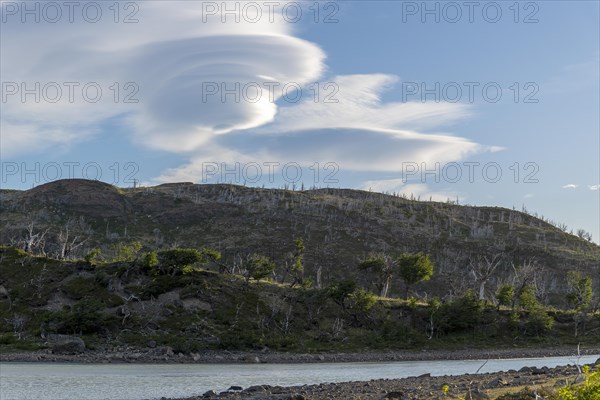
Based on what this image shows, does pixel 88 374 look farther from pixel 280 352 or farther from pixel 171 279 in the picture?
pixel 171 279

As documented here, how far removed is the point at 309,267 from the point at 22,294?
7887 cm

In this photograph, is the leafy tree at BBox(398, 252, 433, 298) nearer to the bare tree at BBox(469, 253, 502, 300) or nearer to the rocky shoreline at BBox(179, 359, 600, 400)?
the bare tree at BBox(469, 253, 502, 300)

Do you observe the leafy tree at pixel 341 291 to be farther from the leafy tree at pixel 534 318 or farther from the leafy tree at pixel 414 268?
the leafy tree at pixel 534 318

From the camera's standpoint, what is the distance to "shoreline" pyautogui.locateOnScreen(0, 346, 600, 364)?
226 feet

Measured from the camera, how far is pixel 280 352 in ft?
258

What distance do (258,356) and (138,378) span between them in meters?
27.0

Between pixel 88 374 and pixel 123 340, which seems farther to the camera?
pixel 123 340

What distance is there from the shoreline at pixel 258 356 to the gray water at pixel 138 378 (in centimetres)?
474

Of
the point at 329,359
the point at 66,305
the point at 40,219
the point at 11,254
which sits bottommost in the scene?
the point at 329,359

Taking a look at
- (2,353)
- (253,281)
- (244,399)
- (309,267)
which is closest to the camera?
(244,399)

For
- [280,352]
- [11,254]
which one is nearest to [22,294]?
[11,254]

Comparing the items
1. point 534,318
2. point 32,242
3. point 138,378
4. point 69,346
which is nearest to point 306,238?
point 32,242

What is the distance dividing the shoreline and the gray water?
15.6ft

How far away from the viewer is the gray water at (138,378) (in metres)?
38.9
